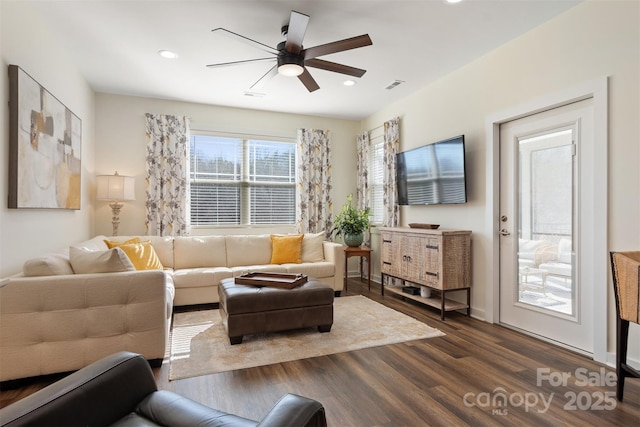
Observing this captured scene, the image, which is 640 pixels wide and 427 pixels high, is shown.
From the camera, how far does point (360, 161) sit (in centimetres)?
592

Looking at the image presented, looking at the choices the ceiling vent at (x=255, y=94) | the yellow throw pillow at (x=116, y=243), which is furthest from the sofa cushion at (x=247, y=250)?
the ceiling vent at (x=255, y=94)

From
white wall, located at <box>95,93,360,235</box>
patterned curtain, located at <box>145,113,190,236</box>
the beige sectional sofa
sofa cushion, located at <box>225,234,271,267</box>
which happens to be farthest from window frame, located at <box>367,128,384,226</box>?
the beige sectional sofa

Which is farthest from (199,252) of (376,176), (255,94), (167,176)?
(376,176)

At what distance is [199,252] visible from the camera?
4.42 m

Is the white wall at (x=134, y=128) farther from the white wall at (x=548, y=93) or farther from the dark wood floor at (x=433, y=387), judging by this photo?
the dark wood floor at (x=433, y=387)

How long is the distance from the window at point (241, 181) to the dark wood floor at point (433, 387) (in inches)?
123

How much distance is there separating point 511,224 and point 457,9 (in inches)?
80.5

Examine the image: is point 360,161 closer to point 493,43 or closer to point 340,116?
point 340,116

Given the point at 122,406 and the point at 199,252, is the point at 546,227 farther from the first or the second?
the point at 199,252

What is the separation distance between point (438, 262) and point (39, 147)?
150 inches

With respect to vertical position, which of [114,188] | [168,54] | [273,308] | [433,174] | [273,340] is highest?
[168,54]

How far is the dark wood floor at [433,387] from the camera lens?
6.08 ft

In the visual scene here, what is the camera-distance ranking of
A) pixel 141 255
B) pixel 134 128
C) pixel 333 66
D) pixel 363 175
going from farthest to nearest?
pixel 363 175 → pixel 134 128 → pixel 141 255 → pixel 333 66

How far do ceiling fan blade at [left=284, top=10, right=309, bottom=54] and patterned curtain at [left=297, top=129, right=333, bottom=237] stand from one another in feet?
9.18
